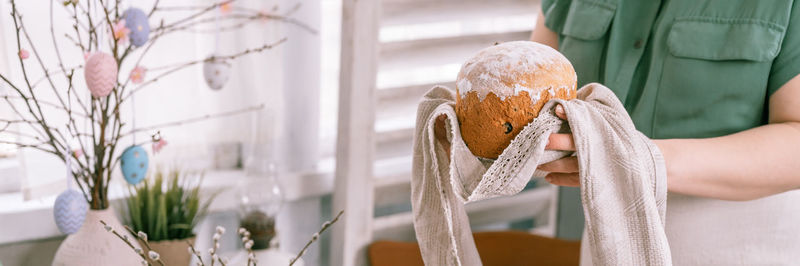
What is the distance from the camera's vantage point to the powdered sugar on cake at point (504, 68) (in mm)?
796

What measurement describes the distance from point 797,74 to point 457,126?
18.6 inches

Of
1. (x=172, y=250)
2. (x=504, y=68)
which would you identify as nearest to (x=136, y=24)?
(x=172, y=250)

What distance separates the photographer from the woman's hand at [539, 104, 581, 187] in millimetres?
778

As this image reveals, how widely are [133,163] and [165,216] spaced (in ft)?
0.61

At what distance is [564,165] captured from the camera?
82 cm

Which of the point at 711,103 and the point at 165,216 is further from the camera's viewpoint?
the point at 165,216

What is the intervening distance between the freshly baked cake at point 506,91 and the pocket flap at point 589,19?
303mm

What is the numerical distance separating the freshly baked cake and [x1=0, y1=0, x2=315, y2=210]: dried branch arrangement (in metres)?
0.48

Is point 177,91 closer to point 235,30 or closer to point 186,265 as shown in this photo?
point 235,30

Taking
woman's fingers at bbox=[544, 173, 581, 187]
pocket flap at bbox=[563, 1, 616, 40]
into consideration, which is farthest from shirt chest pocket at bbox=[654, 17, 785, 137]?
woman's fingers at bbox=[544, 173, 581, 187]

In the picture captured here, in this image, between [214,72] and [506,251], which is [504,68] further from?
[506,251]

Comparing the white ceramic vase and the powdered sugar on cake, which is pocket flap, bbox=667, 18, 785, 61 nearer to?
the powdered sugar on cake

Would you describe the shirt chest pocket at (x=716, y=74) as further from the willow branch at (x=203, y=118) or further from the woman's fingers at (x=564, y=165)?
the willow branch at (x=203, y=118)

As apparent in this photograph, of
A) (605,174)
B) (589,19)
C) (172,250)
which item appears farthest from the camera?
(172,250)
